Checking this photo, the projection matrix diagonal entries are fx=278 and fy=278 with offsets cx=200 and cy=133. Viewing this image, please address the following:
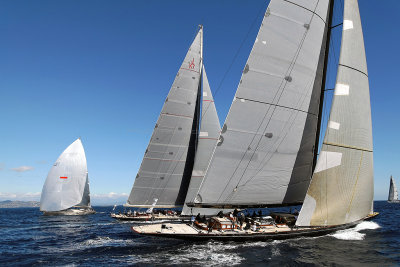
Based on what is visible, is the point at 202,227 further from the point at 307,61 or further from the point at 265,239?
the point at 307,61

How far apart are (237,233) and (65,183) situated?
45.4 meters

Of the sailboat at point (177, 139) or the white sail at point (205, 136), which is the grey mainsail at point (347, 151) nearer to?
the white sail at point (205, 136)

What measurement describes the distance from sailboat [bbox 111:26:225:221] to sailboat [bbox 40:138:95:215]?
24427 millimetres

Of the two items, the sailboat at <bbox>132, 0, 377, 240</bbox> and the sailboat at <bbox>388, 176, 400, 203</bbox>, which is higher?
the sailboat at <bbox>132, 0, 377, 240</bbox>

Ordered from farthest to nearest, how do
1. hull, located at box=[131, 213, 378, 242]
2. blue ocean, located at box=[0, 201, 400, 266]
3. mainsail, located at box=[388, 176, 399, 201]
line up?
mainsail, located at box=[388, 176, 399, 201]
hull, located at box=[131, 213, 378, 242]
blue ocean, located at box=[0, 201, 400, 266]

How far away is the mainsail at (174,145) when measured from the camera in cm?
3375

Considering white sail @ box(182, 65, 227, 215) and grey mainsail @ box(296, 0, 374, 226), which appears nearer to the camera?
grey mainsail @ box(296, 0, 374, 226)

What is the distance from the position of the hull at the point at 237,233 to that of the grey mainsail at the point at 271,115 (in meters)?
2.28

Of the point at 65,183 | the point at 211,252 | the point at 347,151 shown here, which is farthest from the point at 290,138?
the point at 65,183

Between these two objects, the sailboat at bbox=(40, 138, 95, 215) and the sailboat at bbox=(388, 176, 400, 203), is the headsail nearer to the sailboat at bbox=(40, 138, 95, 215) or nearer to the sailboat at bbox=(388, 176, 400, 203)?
the sailboat at bbox=(40, 138, 95, 215)

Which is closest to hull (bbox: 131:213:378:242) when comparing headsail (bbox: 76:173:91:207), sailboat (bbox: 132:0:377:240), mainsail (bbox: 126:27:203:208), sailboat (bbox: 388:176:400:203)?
sailboat (bbox: 132:0:377:240)

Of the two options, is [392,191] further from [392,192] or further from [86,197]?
[86,197]

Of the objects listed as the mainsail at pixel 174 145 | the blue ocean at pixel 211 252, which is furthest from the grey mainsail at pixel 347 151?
the mainsail at pixel 174 145

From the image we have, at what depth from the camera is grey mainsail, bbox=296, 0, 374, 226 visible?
19.1m
